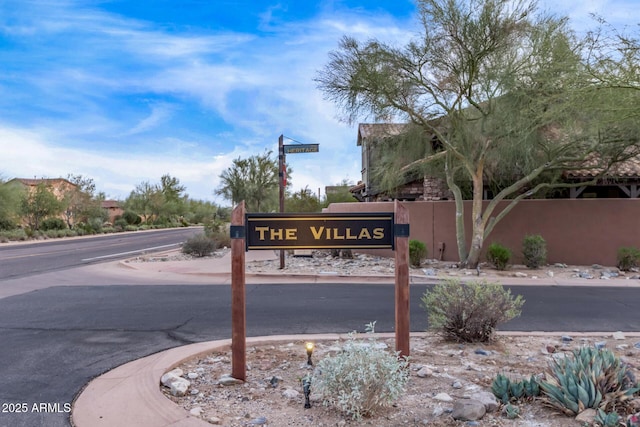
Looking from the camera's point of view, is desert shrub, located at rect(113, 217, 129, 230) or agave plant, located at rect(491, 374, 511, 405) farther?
desert shrub, located at rect(113, 217, 129, 230)

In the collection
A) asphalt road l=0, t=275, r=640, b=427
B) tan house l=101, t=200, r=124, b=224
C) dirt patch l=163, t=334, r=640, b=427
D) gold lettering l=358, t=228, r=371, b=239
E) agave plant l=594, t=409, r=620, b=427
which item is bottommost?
asphalt road l=0, t=275, r=640, b=427

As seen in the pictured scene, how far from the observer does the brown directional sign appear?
493 cm

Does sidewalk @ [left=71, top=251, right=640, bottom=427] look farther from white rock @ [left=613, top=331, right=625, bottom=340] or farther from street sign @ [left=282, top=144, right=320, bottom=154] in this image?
street sign @ [left=282, top=144, right=320, bottom=154]

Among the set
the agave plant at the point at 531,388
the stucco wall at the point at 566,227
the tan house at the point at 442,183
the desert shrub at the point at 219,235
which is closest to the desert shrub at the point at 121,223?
the desert shrub at the point at 219,235

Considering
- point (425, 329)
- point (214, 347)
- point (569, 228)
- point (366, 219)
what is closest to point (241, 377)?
point (214, 347)

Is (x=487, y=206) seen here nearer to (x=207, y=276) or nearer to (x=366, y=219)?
(x=207, y=276)

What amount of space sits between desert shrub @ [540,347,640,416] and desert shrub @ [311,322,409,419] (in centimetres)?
129

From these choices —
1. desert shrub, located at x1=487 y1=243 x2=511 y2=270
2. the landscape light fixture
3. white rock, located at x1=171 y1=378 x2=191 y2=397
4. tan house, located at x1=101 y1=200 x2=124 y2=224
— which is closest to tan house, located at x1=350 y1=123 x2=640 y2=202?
desert shrub, located at x1=487 y1=243 x2=511 y2=270

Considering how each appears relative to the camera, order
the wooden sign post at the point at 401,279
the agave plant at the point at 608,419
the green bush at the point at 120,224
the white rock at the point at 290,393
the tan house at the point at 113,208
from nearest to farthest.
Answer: the agave plant at the point at 608,419
the white rock at the point at 290,393
the wooden sign post at the point at 401,279
the green bush at the point at 120,224
the tan house at the point at 113,208

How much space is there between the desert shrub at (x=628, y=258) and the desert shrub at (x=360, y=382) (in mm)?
13633

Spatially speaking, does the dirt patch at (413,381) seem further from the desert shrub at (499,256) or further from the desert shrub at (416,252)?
the desert shrub at (416,252)

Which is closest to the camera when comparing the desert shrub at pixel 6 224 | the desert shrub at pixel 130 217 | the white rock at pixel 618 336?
the white rock at pixel 618 336

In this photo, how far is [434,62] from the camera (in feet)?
44.1

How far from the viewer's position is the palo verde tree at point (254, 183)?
3959 centimetres
